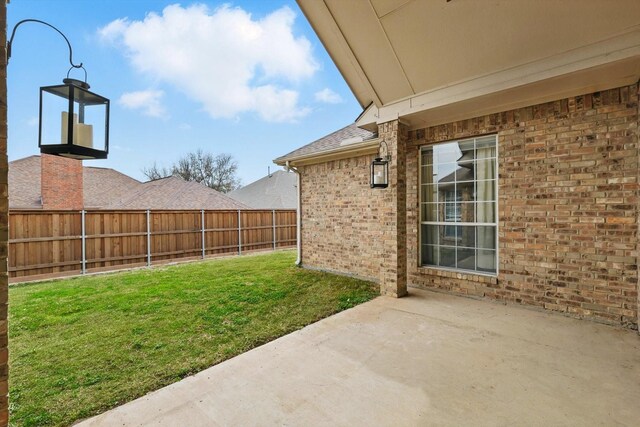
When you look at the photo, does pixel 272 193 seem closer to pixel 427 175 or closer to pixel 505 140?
pixel 427 175

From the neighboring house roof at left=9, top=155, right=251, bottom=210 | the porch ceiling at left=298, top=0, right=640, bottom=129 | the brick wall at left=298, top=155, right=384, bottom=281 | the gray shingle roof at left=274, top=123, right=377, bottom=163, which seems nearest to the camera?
the porch ceiling at left=298, top=0, right=640, bottom=129

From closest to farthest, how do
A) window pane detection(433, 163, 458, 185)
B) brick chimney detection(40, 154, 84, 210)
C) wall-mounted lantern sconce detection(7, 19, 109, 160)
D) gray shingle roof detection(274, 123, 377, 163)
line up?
wall-mounted lantern sconce detection(7, 19, 109, 160) < window pane detection(433, 163, 458, 185) < gray shingle roof detection(274, 123, 377, 163) < brick chimney detection(40, 154, 84, 210)

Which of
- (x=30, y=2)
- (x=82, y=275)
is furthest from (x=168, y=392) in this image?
(x=82, y=275)

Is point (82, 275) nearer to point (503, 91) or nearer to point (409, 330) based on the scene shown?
point (409, 330)

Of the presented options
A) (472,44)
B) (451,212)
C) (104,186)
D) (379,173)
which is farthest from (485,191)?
(104,186)

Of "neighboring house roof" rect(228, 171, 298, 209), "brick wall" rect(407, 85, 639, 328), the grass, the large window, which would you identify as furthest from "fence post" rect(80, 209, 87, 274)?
"neighboring house roof" rect(228, 171, 298, 209)

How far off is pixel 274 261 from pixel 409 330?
20.8 ft

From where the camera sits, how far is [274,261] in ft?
31.2

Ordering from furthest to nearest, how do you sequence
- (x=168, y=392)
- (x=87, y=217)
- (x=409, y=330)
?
(x=87, y=217), (x=409, y=330), (x=168, y=392)

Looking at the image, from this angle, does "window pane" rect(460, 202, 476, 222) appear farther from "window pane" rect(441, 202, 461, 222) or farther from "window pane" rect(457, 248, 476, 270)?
"window pane" rect(457, 248, 476, 270)

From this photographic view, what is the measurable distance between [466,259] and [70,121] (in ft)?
18.5

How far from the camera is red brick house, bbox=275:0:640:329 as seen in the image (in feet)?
11.5

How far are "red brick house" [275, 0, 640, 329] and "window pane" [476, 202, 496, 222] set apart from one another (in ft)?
0.06

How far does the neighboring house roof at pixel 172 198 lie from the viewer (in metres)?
16.1
